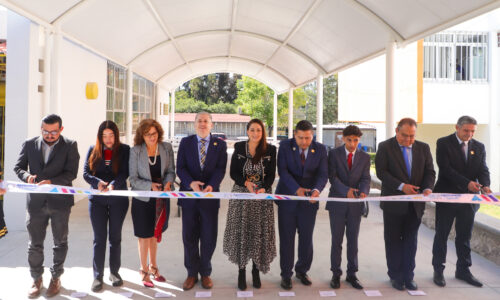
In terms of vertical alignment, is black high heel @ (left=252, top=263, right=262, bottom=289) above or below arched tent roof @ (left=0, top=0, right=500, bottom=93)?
below

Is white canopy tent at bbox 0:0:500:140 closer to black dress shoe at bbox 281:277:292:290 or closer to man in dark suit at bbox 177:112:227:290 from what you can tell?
man in dark suit at bbox 177:112:227:290

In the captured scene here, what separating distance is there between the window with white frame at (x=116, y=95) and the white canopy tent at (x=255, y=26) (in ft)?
1.66

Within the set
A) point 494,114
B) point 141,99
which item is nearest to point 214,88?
point 141,99

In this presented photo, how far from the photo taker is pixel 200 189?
442 centimetres

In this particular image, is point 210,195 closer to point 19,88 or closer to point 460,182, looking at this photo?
point 460,182

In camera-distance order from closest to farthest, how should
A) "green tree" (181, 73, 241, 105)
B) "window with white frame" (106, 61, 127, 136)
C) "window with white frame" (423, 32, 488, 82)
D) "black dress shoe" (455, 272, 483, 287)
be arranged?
1. "black dress shoe" (455, 272, 483, 287)
2. "window with white frame" (106, 61, 127, 136)
3. "window with white frame" (423, 32, 488, 82)
4. "green tree" (181, 73, 241, 105)

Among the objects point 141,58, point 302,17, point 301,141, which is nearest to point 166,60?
point 141,58

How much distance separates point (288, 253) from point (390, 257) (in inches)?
44.3

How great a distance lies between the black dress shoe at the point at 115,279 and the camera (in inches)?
178

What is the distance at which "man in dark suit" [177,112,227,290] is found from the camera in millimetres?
4434

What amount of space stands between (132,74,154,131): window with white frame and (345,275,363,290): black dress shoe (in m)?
11.2

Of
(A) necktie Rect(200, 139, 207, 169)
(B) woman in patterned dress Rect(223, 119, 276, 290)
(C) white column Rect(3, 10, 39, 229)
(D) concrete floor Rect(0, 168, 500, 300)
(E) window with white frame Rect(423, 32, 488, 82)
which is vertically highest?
(E) window with white frame Rect(423, 32, 488, 82)

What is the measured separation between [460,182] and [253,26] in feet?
24.4

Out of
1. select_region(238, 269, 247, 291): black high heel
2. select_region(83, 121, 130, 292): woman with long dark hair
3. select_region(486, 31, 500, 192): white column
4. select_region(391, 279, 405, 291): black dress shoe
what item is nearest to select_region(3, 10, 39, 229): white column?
select_region(83, 121, 130, 292): woman with long dark hair
